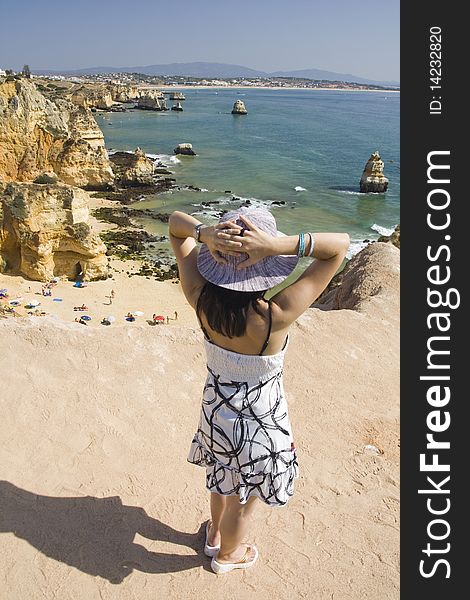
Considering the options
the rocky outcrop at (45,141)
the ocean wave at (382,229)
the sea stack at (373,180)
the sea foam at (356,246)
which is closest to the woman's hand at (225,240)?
the sea foam at (356,246)

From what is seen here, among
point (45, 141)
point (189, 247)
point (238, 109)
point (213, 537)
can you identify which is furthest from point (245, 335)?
Result: point (238, 109)

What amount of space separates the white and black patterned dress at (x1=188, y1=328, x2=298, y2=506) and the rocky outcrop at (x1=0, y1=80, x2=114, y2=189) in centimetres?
2543

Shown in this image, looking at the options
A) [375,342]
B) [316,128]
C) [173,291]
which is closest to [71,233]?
[173,291]

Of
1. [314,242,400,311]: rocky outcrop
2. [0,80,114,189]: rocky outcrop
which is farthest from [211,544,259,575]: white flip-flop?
[0,80,114,189]: rocky outcrop

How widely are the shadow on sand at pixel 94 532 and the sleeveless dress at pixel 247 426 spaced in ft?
3.18

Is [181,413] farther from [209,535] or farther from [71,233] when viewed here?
[71,233]

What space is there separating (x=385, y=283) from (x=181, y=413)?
554 cm

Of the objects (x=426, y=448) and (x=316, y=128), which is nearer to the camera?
(x=426, y=448)

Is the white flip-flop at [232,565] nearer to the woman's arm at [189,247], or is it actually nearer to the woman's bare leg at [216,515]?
the woman's bare leg at [216,515]

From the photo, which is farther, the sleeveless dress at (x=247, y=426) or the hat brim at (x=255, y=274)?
the sleeveless dress at (x=247, y=426)

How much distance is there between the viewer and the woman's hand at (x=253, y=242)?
2363mm

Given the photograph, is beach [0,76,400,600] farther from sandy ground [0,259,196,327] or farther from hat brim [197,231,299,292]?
sandy ground [0,259,196,327]

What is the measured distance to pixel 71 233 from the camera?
17703 mm

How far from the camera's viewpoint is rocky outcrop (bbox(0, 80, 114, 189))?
2555cm
